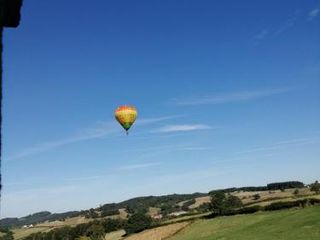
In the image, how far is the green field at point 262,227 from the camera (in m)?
54.7

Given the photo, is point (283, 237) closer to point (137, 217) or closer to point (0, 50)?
point (0, 50)

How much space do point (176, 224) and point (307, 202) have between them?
92.0 feet

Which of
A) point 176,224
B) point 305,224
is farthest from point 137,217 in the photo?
point 305,224

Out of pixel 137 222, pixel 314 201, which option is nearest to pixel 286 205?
pixel 314 201

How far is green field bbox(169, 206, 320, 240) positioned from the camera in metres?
54.7

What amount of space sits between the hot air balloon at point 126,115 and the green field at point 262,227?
18.3m

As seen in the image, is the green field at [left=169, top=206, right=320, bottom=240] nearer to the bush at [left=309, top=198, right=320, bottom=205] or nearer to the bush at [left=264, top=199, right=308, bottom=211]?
the bush at [left=264, top=199, right=308, bottom=211]

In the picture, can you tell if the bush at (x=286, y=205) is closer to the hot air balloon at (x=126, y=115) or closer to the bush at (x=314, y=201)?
the bush at (x=314, y=201)

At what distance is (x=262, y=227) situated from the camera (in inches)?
2539

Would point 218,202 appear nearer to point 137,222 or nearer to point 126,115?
point 137,222

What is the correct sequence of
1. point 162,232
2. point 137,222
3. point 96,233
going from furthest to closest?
point 96,233 < point 137,222 < point 162,232

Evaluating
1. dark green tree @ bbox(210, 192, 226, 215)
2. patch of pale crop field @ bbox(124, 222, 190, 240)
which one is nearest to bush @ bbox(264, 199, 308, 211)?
patch of pale crop field @ bbox(124, 222, 190, 240)

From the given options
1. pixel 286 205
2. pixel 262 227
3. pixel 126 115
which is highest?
pixel 126 115

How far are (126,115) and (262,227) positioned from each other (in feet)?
73.2
